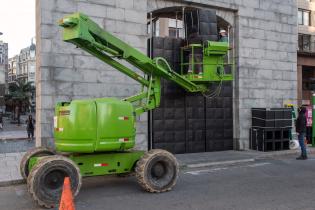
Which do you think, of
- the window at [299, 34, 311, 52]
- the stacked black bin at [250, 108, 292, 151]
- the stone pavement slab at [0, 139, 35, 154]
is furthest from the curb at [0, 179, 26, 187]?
the window at [299, 34, 311, 52]

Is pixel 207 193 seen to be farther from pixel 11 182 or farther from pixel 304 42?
pixel 304 42

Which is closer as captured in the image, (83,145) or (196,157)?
(83,145)

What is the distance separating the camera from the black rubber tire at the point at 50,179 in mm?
7047

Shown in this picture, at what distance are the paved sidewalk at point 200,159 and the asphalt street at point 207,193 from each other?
545 millimetres

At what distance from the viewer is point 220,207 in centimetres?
713

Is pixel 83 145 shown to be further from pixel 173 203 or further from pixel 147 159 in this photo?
pixel 173 203

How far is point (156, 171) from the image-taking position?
27.7ft

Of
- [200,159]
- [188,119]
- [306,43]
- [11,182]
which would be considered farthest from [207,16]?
[306,43]

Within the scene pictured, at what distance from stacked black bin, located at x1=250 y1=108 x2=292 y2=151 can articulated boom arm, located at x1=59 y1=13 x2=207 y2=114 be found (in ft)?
17.5

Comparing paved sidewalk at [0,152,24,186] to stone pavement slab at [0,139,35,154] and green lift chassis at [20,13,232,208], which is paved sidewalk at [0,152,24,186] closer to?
green lift chassis at [20,13,232,208]

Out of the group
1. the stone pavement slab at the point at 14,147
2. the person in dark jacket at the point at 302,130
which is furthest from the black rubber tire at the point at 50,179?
the stone pavement slab at the point at 14,147

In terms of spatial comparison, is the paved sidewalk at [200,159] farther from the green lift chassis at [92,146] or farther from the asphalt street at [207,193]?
the green lift chassis at [92,146]

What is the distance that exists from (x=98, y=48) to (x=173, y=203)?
145 inches

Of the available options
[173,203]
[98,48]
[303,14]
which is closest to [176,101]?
[98,48]
